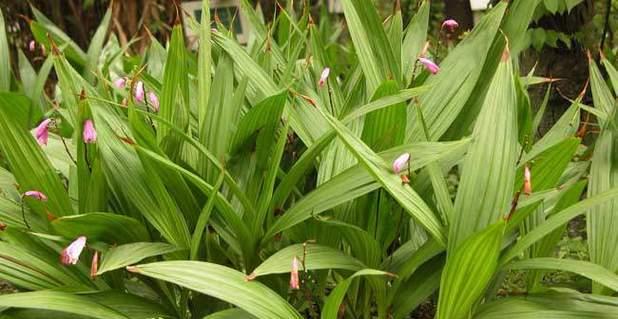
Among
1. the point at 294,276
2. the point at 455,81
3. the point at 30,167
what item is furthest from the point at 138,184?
the point at 455,81

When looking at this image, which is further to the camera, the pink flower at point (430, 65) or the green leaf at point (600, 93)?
the green leaf at point (600, 93)

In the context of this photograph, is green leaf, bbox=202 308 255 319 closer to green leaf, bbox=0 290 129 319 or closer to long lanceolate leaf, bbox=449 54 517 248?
green leaf, bbox=0 290 129 319

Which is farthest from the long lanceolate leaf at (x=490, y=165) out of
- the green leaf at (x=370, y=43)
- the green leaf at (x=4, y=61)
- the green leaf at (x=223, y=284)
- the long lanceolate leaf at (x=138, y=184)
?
the green leaf at (x=4, y=61)

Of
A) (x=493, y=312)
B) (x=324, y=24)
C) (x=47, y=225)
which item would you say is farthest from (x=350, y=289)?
(x=324, y=24)

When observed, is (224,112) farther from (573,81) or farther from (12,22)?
(12,22)

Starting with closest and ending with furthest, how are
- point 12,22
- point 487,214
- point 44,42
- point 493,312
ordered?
point 487,214 → point 493,312 → point 44,42 → point 12,22

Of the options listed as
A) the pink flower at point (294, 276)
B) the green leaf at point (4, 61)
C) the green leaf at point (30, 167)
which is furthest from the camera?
the green leaf at point (4, 61)

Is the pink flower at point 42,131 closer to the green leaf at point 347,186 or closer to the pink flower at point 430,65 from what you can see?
the green leaf at point 347,186
